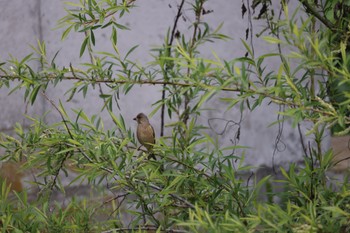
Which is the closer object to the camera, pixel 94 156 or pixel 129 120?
pixel 94 156

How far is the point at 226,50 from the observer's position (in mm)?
3984

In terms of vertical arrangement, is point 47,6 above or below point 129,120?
above

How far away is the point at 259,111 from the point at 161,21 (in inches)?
27.0

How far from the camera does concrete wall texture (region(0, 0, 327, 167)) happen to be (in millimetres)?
3953

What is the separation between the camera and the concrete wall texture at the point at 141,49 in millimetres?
3953

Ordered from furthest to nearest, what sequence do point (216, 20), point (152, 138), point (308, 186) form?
point (216, 20) < point (152, 138) < point (308, 186)

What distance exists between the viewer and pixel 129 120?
3.98 m

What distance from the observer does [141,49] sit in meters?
3.97

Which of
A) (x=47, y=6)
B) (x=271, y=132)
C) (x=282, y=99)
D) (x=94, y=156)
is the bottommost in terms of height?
(x=271, y=132)

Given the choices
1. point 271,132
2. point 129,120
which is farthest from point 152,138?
point 271,132

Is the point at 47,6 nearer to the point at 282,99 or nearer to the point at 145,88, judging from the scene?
the point at 145,88

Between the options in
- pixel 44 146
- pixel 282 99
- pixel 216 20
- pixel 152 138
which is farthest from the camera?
pixel 216 20

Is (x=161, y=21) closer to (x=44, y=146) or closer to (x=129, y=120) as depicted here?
(x=129, y=120)

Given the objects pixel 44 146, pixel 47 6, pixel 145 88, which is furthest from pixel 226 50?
pixel 44 146
